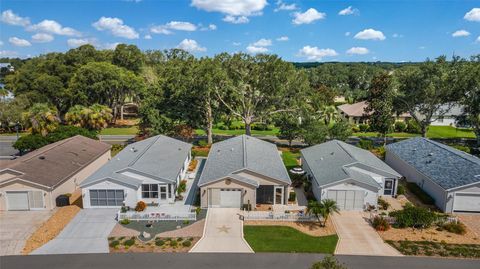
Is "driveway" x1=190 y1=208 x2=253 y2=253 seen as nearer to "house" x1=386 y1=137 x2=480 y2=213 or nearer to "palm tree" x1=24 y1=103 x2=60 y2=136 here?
"house" x1=386 y1=137 x2=480 y2=213

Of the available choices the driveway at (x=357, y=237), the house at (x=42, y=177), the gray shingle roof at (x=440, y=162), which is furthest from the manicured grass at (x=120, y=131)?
the driveway at (x=357, y=237)

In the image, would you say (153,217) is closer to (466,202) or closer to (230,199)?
Answer: (230,199)

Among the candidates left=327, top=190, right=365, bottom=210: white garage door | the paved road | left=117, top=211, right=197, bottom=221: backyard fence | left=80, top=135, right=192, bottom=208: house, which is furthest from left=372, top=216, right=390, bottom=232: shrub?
left=80, top=135, right=192, bottom=208: house

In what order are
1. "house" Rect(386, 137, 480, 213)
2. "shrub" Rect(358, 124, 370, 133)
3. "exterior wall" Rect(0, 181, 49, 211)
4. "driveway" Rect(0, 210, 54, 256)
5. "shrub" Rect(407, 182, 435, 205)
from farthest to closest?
1. "shrub" Rect(358, 124, 370, 133)
2. "shrub" Rect(407, 182, 435, 205)
3. "house" Rect(386, 137, 480, 213)
4. "exterior wall" Rect(0, 181, 49, 211)
5. "driveway" Rect(0, 210, 54, 256)

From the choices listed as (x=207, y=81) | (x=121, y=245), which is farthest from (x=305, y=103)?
(x=121, y=245)

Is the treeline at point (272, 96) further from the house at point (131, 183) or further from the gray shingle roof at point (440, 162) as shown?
the house at point (131, 183)

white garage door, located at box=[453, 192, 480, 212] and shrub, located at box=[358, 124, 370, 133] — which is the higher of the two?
shrub, located at box=[358, 124, 370, 133]

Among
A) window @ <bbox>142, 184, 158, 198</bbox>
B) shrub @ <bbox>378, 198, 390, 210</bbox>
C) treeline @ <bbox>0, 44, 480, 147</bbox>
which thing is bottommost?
shrub @ <bbox>378, 198, 390, 210</bbox>
